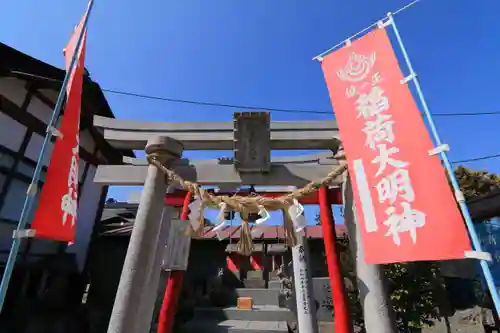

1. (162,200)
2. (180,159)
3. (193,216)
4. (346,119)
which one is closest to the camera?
(346,119)

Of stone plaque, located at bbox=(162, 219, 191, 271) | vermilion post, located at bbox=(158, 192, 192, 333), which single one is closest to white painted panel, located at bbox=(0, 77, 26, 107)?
stone plaque, located at bbox=(162, 219, 191, 271)

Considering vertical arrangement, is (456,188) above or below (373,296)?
above

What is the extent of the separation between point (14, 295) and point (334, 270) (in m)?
8.14

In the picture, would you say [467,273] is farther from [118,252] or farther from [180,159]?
[118,252]

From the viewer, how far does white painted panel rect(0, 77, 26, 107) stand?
274 inches

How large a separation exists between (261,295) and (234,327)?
3440 mm

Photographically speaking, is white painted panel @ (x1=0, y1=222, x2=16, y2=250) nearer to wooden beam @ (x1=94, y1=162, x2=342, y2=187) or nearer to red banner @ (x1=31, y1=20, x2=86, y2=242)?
wooden beam @ (x1=94, y1=162, x2=342, y2=187)

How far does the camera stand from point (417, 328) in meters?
8.09

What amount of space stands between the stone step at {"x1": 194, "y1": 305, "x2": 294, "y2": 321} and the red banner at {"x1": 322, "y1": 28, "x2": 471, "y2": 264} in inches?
354

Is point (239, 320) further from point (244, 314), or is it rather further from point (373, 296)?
point (373, 296)

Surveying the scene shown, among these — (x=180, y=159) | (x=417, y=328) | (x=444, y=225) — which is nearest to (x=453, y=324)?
(x=417, y=328)

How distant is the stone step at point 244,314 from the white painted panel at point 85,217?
495 centimetres

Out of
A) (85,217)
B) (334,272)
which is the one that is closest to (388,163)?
(334,272)

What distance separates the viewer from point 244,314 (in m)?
10.9
